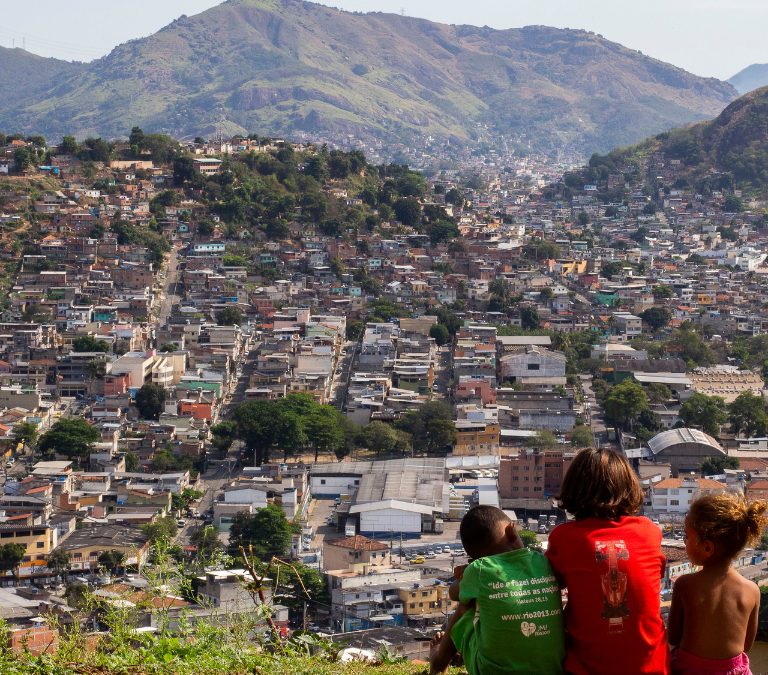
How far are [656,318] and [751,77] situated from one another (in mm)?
164610

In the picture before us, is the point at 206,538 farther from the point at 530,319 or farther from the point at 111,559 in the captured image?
the point at 530,319

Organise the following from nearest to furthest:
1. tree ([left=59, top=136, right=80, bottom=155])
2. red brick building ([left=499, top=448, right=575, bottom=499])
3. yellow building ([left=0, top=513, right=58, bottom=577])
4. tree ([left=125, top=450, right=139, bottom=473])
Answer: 1. yellow building ([left=0, top=513, right=58, bottom=577])
2. red brick building ([left=499, top=448, right=575, bottom=499])
3. tree ([left=125, top=450, right=139, bottom=473])
4. tree ([left=59, top=136, right=80, bottom=155])

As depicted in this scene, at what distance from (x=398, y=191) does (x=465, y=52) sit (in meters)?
95.6

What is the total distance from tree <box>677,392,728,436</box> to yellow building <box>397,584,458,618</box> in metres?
9.36

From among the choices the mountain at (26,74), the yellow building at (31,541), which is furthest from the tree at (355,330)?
the mountain at (26,74)

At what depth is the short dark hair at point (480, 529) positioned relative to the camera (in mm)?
2322

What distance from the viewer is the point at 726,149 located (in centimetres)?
4906

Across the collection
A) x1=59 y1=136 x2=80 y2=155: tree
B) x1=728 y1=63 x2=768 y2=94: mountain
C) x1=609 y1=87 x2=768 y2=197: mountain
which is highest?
x1=728 y1=63 x2=768 y2=94: mountain

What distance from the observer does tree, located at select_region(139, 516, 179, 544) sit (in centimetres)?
1338

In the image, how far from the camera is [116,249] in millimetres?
28969

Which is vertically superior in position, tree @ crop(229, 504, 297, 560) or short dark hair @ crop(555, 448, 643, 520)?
short dark hair @ crop(555, 448, 643, 520)

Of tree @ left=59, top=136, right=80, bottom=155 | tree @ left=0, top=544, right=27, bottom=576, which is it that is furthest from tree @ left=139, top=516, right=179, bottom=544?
tree @ left=59, top=136, right=80, bottom=155

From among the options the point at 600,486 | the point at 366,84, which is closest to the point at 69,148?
the point at 600,486

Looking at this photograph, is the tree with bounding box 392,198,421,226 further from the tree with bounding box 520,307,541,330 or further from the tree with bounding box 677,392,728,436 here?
the tree with bounding box 677,392,728,436
